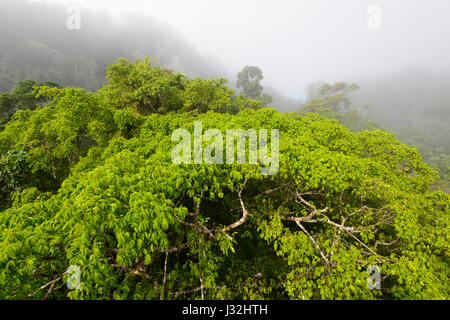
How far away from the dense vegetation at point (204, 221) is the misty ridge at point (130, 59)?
35977mm

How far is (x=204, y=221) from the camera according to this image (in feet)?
15.0

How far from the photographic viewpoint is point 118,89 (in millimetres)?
11812

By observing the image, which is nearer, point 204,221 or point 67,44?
point 204,221

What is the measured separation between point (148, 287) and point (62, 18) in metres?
98.3

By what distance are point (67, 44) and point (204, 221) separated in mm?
93793

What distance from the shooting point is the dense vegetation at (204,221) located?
2.68 m

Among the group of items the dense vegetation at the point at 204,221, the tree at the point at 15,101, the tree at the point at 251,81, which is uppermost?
the tree at the point at 251,81
